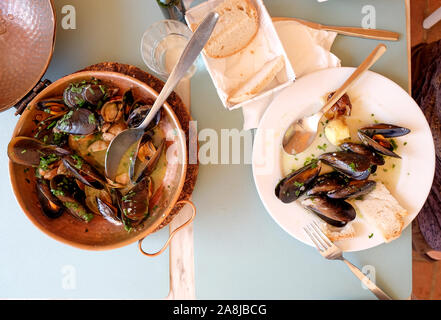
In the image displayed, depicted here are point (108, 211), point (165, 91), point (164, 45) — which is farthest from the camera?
point (164, 45)

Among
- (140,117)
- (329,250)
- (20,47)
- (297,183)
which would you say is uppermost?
(20,47)

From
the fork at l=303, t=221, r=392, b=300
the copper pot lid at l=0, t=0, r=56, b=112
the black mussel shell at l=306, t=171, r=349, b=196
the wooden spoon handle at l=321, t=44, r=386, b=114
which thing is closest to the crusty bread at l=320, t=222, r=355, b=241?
the fork at l=303, t=221, r=392, b=300

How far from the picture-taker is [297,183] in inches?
39.8

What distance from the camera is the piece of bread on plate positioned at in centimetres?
97

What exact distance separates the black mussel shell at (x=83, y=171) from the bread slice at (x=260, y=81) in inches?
20.2

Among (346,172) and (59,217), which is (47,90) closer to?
(59,217)

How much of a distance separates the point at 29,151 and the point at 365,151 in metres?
1.10

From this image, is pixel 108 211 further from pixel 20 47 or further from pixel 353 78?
pixel 353 78

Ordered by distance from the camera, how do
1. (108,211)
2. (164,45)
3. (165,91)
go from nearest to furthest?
(165,91) < (108,211) < (164,45)

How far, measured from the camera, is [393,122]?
1.05 meters

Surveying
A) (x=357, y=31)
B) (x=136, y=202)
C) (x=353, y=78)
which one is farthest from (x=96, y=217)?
(x=357, y=31)

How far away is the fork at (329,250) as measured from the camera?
103cm

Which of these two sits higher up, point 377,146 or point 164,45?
point 164,45
